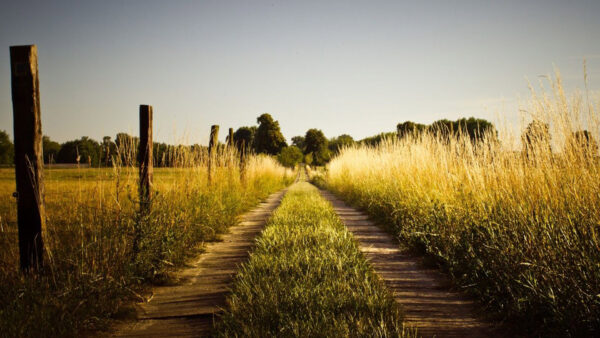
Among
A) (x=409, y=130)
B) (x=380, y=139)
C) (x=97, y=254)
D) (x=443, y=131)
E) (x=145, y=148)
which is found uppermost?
(x=380, y=139)

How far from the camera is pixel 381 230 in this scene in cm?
518

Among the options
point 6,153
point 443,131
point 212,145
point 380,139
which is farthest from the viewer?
point 6,153

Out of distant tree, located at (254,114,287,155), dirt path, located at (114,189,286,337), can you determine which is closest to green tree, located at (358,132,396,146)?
dirt path, located at (114,189,286,337)

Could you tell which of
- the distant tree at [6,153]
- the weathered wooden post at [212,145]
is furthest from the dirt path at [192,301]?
the distant tree at [6,153]

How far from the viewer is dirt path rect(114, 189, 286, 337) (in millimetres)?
2035

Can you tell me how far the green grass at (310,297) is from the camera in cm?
181

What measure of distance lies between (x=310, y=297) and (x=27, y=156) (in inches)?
100

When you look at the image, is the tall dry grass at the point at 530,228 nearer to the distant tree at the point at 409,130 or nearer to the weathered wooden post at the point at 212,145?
the distant tree at the point at 409,130

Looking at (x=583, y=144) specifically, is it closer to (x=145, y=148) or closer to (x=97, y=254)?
(x=97, y=254)

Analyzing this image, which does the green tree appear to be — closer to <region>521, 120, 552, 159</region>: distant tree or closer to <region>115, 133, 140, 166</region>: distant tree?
<region>521, 120, 552, 159</region>: distant tree

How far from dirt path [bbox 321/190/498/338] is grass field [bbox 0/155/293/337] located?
2.06m

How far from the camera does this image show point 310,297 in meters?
2.19

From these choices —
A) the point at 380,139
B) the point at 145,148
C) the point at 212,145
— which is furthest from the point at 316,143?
the point at 145,148

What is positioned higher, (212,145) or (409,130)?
(409,130)
